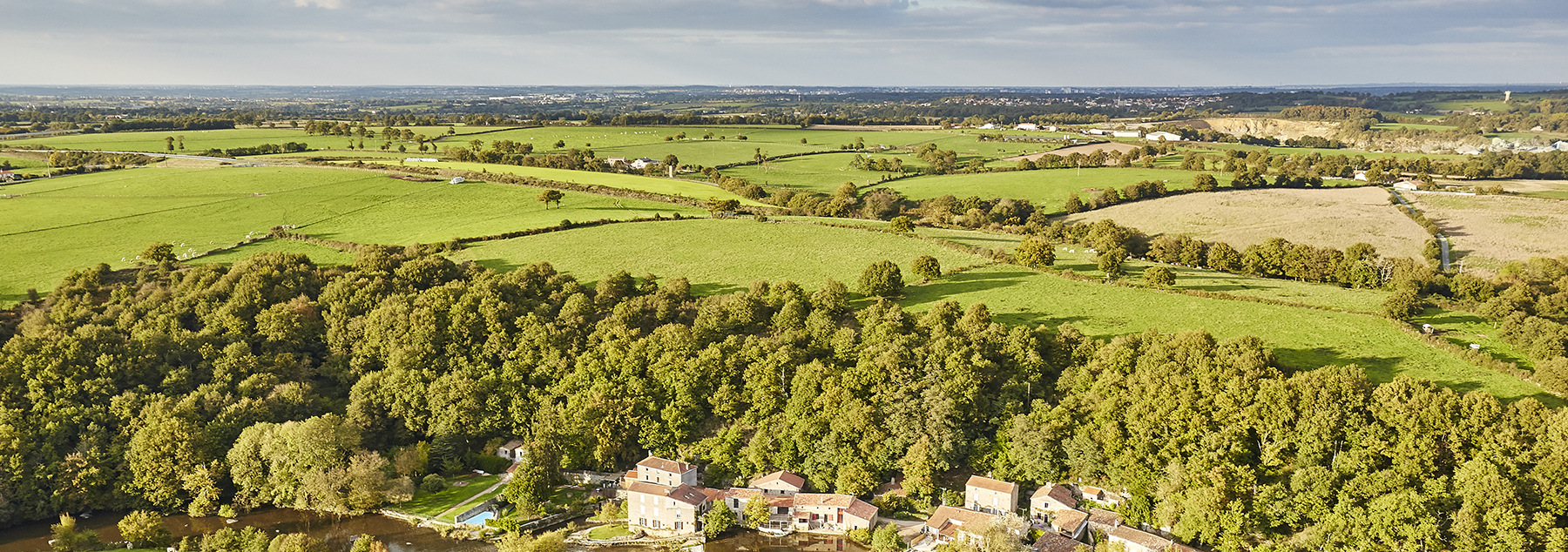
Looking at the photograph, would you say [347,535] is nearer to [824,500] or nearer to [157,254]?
[824,500]

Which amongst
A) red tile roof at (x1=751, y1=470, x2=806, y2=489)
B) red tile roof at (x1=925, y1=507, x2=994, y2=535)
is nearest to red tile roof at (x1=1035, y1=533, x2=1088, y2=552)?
red tile roof at (x1=925, y1=507, x2=994, y2=535)

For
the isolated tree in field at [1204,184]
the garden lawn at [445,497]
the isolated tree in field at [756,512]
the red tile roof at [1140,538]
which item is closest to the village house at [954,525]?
the red tile roof at [1140,538]

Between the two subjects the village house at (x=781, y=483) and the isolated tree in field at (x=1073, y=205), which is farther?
the isolated tree in field at (x=1073, y=205)

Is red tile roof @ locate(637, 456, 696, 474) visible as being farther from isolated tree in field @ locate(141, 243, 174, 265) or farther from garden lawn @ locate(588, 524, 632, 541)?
isolated tree in field @ locate(141, 243, 174, 265)

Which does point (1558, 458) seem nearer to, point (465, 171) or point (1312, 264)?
point (1312, 264)

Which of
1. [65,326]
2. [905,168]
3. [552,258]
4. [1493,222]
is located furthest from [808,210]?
[1493,222]

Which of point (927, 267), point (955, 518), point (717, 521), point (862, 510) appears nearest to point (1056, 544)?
point (955, 518)

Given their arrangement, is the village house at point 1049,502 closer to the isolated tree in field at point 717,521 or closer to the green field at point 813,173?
the isolated tree in field at point 717,521
